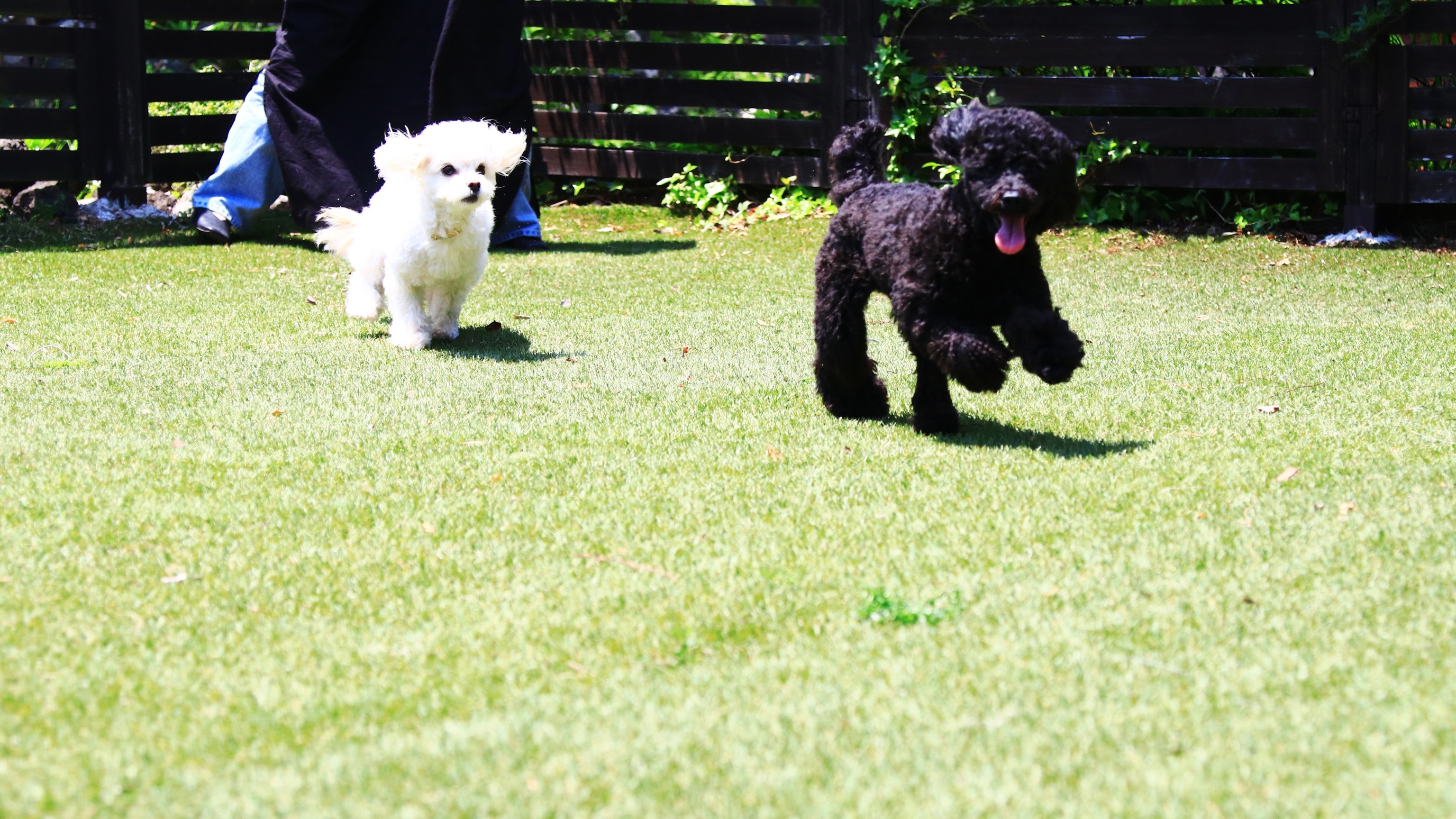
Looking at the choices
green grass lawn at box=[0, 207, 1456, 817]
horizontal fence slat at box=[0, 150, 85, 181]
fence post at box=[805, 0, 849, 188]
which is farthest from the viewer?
fence post at box=[805, 0, 849, 188]

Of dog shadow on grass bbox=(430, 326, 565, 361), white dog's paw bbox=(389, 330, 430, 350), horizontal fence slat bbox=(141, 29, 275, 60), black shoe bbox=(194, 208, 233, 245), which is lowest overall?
dog shadow on grass bbox=(430, 326, 565, 361)

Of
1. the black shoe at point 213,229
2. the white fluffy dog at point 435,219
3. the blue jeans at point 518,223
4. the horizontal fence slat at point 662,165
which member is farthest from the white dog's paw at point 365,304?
the horizontal fence slat at point 662,165

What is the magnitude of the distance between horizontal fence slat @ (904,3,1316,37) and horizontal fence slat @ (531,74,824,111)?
3.49 ft

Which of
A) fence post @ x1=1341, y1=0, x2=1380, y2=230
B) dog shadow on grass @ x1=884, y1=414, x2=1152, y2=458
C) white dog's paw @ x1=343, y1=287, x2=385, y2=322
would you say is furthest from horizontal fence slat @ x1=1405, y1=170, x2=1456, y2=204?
white dog's paw @ x1=343, y1=287, x2=385, y2=322

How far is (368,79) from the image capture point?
30.8 feet

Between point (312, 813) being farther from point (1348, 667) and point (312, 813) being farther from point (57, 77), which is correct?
point (57, 77)

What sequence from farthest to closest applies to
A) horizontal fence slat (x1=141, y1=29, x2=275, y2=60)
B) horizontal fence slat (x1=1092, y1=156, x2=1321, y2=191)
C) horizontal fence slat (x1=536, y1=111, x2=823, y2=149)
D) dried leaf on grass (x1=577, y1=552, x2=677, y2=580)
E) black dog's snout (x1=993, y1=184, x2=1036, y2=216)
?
horizontal fence slat (x1=536, y1=111, x2=823, y2=149) → horizontal fence slat (x1=141, y1=29, x2=275, y2=60) → horizontal fence slat (x1=1092, y1=156, x2=1321, y2=191) → black dog's snout (x1=993, y1=184, x2=1036, y2=216) → dried leaf on grass (x1=577, y1=552, x2=677, y2=580)

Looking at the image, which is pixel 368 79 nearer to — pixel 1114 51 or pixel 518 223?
pixel 518 223

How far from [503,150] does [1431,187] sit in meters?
6.30

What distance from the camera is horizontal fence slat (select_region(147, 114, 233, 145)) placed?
1091 centimetres

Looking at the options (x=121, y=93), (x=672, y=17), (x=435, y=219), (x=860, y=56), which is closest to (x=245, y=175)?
(x=121, y=93)

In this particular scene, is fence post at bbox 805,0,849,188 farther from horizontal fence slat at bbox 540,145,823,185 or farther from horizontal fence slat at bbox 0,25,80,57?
horizontal fence slat at bbox 0,25,80,57

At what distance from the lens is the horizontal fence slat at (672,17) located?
11242 millimetres

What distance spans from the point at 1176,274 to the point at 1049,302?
4577 millimetres
